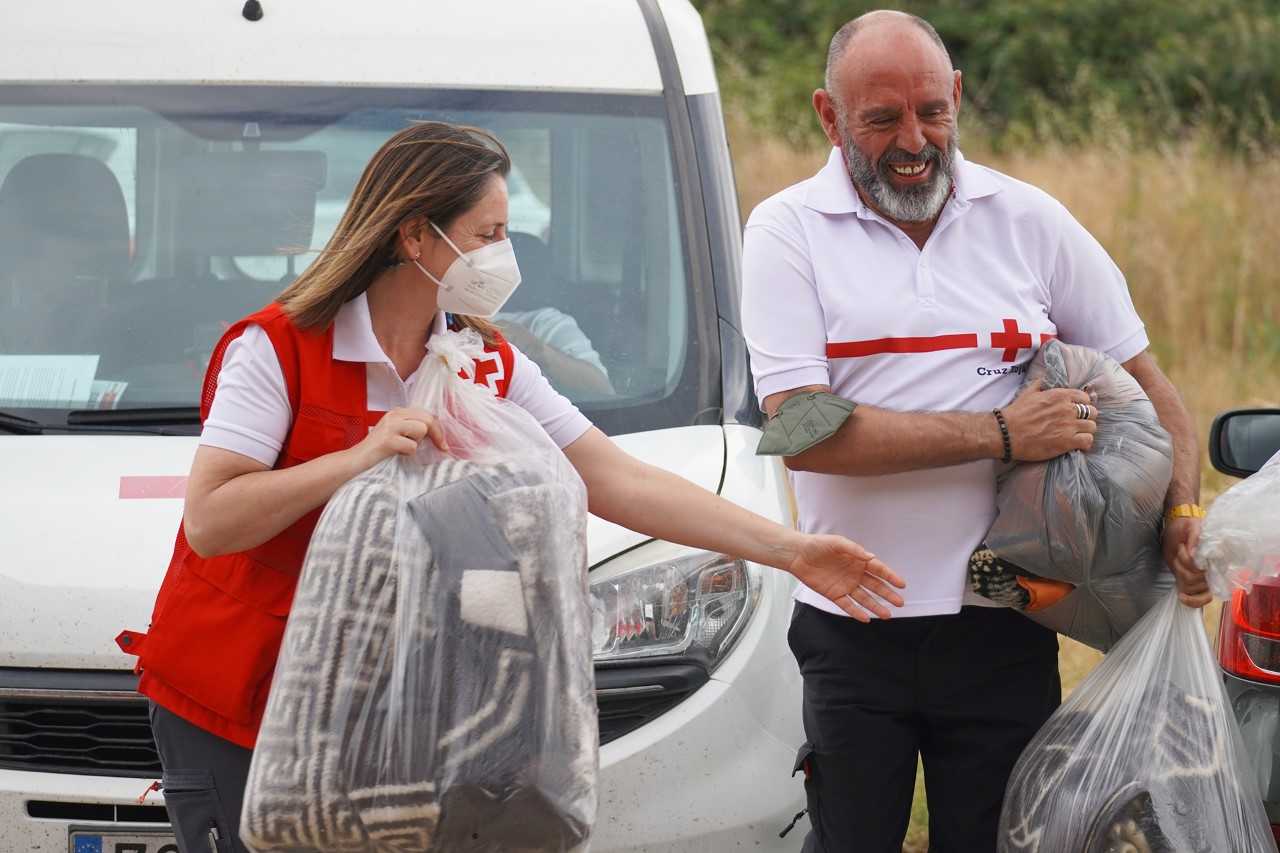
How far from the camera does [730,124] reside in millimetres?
13852

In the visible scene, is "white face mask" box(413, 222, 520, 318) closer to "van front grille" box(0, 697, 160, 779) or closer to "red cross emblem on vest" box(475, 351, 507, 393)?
"red cross emblem on vest" box(475, 351, 507, 393)

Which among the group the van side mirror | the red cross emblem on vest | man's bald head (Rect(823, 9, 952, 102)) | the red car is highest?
man's bald head (Rect(823, 9, 952, 102))

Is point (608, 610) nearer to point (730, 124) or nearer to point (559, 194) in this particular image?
point (559, 194)

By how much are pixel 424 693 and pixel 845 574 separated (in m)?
0.76

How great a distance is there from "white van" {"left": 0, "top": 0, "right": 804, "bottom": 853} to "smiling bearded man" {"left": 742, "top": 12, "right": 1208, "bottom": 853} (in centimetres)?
37

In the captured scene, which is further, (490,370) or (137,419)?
(137,419)

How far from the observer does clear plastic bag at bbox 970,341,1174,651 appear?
9.04 ft

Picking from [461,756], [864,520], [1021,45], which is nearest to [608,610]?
[864,520]

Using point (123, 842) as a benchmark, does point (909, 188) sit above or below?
above

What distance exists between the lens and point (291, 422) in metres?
2.49

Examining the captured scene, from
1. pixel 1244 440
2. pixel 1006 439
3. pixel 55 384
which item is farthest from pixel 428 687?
pixel 55 384

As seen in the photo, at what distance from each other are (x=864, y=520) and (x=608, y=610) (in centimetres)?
59

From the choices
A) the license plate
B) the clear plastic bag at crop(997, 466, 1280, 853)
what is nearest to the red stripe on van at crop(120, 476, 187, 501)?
the license plate

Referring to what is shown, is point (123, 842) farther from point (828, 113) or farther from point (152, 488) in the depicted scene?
point (828, 113)
